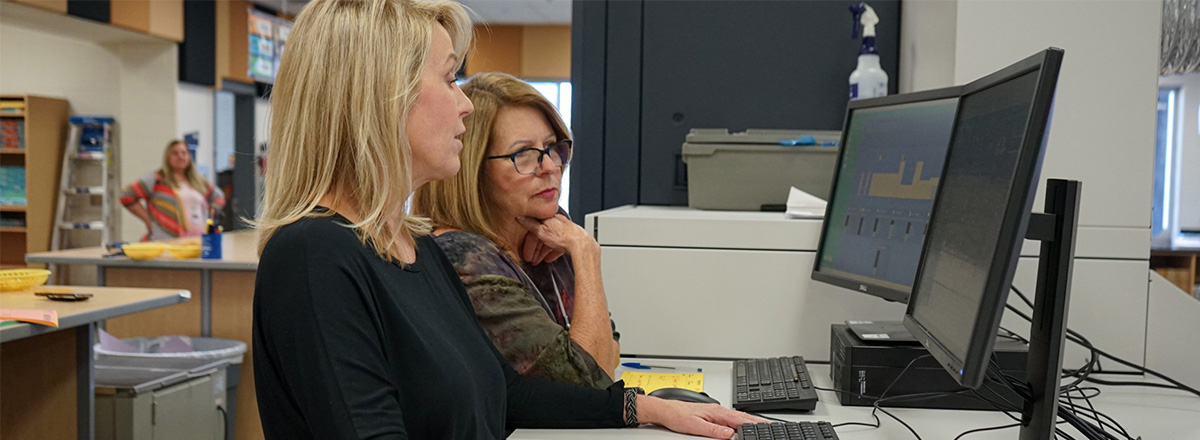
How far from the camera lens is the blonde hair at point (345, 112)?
0.95m

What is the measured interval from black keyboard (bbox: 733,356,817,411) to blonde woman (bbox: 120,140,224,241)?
526 cm

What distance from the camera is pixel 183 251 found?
13.0 ft

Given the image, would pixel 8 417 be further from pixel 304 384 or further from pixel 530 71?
pixel 530 71

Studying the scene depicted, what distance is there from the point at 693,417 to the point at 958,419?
1.39ft

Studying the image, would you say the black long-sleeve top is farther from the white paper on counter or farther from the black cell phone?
the black cell phone

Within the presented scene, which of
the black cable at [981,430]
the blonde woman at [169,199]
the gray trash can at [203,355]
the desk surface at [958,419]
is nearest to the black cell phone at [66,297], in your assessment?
the gray trash can at [203,355]

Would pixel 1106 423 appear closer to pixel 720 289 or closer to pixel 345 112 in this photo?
pixel 720 289

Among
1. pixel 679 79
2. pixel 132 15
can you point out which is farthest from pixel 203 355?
pixel 132 15

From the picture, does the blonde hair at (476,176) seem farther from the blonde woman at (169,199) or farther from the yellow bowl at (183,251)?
the blonde woman at (169,199)

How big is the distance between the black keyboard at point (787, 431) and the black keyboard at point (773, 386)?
147 mm

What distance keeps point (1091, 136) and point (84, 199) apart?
307 inches

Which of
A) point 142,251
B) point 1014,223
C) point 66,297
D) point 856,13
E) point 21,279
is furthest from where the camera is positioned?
point 142,251

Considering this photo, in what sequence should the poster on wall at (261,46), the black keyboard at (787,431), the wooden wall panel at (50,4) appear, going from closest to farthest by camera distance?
the black keyboard at (787,431)
the wooden wall panel at (50,4)
the poster on wall at (261,46)

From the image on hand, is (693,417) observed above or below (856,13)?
below
